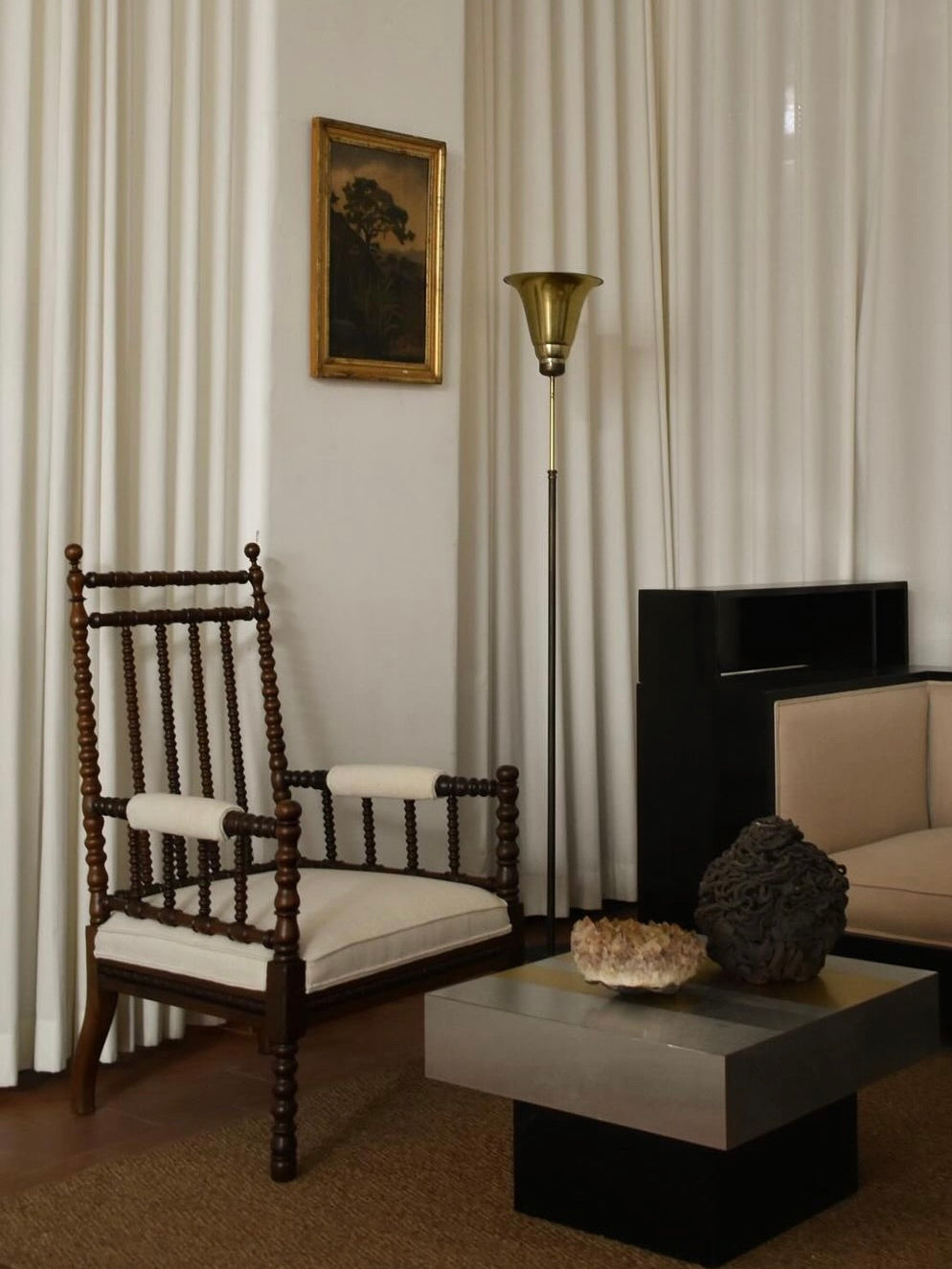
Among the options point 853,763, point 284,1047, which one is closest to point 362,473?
point 853,763

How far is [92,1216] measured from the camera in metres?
2.70

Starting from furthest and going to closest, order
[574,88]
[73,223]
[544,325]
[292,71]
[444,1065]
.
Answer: [574,88]
[544,325]
[292,71]
[73,223]
[444,1065]

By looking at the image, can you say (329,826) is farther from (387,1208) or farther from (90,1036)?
(387,1208)

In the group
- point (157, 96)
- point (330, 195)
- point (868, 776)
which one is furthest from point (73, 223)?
point (868, 776)

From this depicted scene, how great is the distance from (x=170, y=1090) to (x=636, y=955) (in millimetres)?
1355

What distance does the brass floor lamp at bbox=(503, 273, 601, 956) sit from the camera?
13.6ft

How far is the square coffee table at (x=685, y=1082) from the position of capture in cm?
232

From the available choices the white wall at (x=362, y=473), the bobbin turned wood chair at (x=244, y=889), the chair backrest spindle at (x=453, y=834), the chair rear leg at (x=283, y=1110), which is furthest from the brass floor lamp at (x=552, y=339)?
the chair rear leg at (x=283, y=1110)

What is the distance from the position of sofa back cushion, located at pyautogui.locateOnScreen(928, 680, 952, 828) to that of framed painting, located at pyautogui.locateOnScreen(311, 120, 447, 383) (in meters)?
1.53

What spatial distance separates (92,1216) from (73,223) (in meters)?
2.02

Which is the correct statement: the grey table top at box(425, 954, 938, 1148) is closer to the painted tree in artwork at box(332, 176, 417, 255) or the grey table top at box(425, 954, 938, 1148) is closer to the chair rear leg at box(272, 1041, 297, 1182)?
the chair rear leg at box(272, 1041, 297, 1182)

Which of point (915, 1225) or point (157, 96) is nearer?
point (915, 1225)

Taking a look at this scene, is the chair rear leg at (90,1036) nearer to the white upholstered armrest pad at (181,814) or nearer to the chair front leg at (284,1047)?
the white upholstered armrest pad at (181,814)

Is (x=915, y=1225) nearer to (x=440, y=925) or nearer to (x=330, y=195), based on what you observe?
(x=440, y=925)
